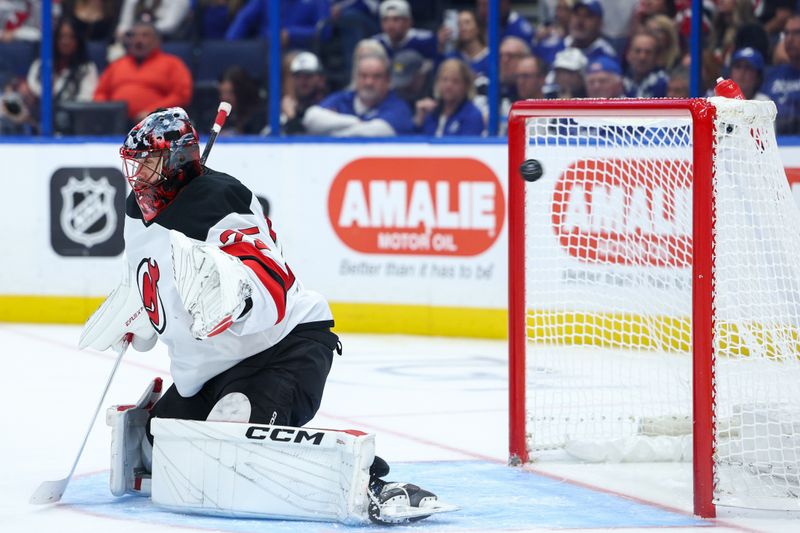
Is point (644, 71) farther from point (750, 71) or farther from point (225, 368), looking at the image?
point (225, 368)

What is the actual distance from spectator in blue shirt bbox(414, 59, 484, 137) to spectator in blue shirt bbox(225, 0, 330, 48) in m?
0.80

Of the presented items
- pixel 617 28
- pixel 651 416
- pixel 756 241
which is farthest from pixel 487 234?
pixel 756 241

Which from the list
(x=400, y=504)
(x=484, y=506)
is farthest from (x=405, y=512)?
(x=484, y=506)

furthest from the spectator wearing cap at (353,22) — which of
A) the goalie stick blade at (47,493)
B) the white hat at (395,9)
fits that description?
the goalie stick blade at (47,493)

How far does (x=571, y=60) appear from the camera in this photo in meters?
6.34

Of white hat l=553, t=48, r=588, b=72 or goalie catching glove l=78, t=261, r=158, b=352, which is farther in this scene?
white hat l=553, t=48, r=588, b=72

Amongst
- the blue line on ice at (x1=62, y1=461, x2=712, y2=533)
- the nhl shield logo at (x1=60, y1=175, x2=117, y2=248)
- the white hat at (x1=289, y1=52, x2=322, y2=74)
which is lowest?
the blue line on ice at (x1=62, y1=461, x2=712, y2=533)

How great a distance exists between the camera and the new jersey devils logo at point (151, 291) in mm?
3082

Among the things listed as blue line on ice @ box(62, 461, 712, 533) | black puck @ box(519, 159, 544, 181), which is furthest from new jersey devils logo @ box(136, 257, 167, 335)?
black puck @ box(519, 159, 544, 181)

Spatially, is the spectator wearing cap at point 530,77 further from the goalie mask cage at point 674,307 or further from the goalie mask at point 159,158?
the goalie mask at point 159,158

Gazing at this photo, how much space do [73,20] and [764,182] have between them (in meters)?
4.93

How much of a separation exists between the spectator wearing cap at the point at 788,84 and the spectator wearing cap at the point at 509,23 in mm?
1230

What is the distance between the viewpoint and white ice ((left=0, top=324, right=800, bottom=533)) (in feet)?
10.4

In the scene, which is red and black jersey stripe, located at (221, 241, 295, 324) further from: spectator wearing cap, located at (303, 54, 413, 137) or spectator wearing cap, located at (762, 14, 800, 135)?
spectator wearing cap, located at (303, 54, 413, 137)
